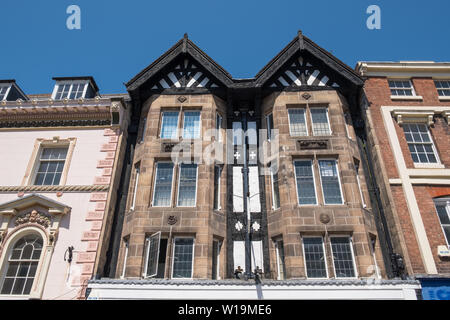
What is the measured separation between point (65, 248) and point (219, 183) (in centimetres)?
696

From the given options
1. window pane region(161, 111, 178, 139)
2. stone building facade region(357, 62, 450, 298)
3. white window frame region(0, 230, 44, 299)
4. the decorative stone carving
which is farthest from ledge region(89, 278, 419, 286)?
window pane region(161, 111, 178, 139)

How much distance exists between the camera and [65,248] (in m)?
13.0

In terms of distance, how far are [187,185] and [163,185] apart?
1.08 meters

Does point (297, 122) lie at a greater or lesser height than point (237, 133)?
greater

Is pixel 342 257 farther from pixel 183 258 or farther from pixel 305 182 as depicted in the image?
pixel 183 258

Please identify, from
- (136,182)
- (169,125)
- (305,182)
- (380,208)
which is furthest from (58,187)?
(380,208)

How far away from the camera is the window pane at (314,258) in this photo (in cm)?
1220

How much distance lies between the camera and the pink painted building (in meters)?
12.7

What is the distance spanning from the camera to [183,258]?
1277 centimetres

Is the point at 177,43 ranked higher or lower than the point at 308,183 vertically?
higher

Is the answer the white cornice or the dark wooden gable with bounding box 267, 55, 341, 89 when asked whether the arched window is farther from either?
the white cornice

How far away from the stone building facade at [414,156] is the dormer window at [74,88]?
15.0 metres
